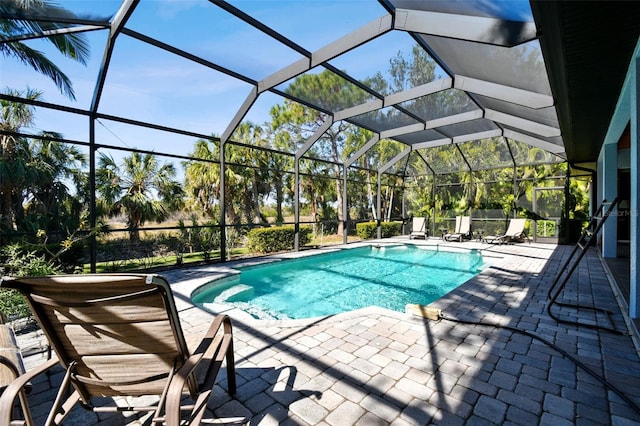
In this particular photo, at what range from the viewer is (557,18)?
2.27 m

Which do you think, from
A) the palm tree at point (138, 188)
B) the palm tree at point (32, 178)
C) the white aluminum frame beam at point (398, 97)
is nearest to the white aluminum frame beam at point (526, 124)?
the white aluminum frame beam at point (398, 97)

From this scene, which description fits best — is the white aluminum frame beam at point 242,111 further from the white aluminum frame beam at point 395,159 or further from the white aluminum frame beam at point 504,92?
the white aluminum frame beam at point 395,159

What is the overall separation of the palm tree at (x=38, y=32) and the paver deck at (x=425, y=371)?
164 inches

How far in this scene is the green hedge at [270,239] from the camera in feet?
33.3

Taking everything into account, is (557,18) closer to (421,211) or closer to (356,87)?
(356,87)

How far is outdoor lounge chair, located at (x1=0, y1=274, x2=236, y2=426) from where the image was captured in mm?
1292

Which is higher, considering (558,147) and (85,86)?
(85,86)

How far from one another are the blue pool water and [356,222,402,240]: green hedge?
11.7 feet

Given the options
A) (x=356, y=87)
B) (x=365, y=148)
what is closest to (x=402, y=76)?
(x=356, y=87)

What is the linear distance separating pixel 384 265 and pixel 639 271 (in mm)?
6339

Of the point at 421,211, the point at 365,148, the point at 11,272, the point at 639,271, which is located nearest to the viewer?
the point at 639,271

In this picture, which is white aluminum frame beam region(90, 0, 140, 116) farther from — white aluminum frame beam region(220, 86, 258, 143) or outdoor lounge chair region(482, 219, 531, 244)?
outdoor lounge chair region(482, 219, 531, 244)

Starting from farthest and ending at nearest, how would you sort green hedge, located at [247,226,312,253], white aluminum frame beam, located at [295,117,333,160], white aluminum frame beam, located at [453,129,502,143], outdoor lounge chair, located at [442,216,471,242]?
outdoor lounge chair, located at [442,216,471,242]
green hedge, located at [247,226,312,253]
white aluminum frame beam, located at [453,129,502,143]
white aluminum frame beam, located at [295,117,333,160]

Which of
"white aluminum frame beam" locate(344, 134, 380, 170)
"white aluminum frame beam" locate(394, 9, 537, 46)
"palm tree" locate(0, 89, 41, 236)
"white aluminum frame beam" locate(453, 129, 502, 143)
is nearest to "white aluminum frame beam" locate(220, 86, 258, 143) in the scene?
"white aluminum frame beam" locate(394, 9, 537, 46)
